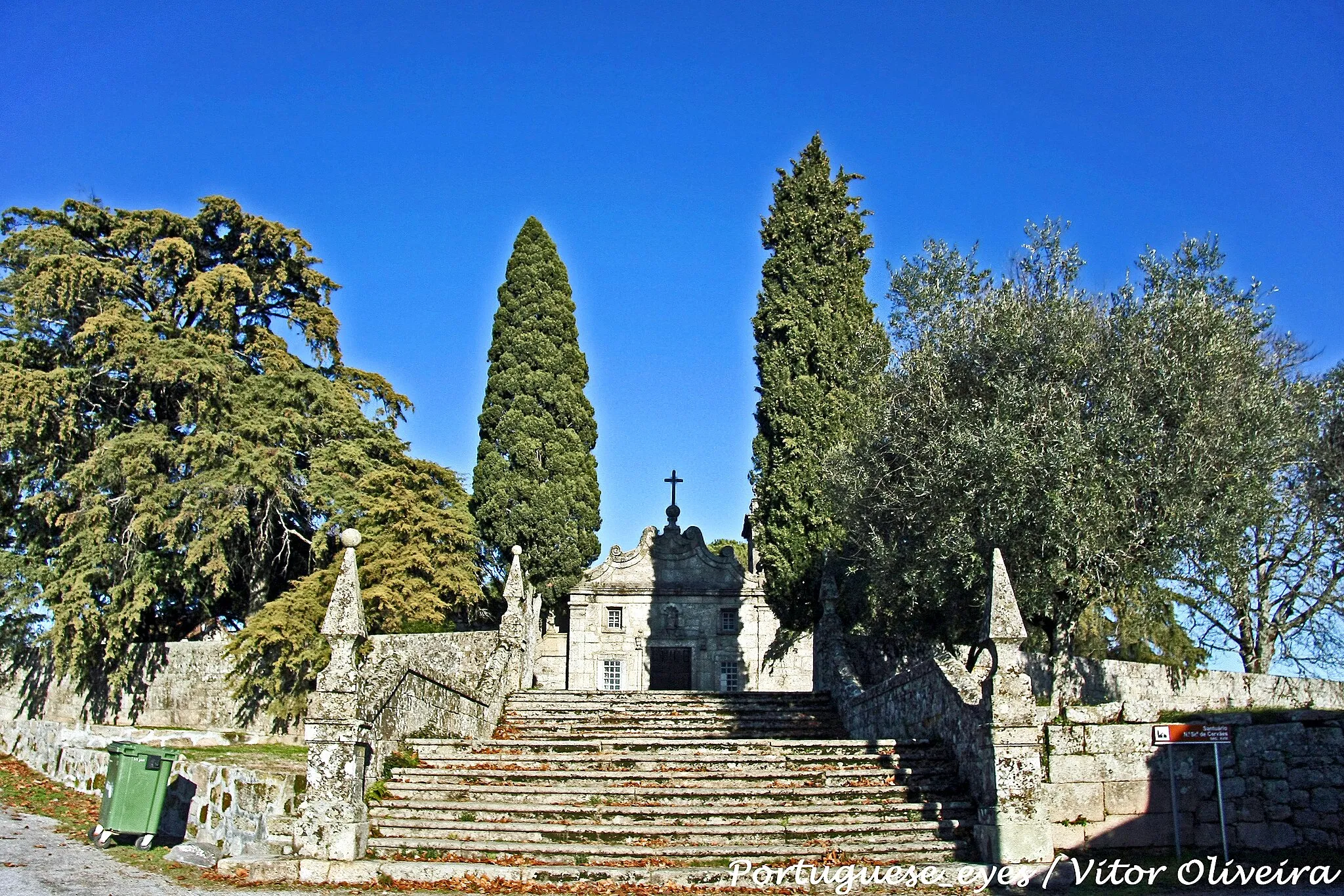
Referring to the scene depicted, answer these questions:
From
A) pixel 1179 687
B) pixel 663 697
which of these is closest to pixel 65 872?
pixel 663 697

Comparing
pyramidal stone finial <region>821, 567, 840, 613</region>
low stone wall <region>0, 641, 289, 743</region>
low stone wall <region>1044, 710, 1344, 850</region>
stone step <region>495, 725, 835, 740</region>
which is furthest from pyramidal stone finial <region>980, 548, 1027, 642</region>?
low stone wall <region>0, 641, 289, 743</region>

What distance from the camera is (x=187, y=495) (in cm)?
2503

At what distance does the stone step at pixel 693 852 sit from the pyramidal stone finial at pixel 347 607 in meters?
2.76

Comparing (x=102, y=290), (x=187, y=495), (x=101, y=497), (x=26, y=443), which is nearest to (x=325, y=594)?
(x=187, y=495)

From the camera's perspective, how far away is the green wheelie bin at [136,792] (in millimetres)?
13438

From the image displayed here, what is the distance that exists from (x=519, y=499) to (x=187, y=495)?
861 cm

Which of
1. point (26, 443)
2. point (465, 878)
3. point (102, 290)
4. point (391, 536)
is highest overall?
point (102, 290)

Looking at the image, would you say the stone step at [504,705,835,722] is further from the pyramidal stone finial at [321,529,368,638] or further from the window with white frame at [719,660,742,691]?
the window with white frame at [719,660,742,691]

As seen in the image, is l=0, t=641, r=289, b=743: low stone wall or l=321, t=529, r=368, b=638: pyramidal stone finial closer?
l=321, t=529, r=368, b=638: pyramidal stone finial

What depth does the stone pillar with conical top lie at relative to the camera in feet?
37.8

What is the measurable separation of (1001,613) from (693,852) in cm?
475

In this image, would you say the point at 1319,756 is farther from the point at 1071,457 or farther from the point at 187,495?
the point at 187,495

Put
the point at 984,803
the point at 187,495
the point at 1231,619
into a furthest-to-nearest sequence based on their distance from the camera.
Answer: the point at 187,495
the point at 1231,619
the point at 984,803

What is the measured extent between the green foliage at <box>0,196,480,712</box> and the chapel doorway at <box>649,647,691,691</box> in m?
6.36
